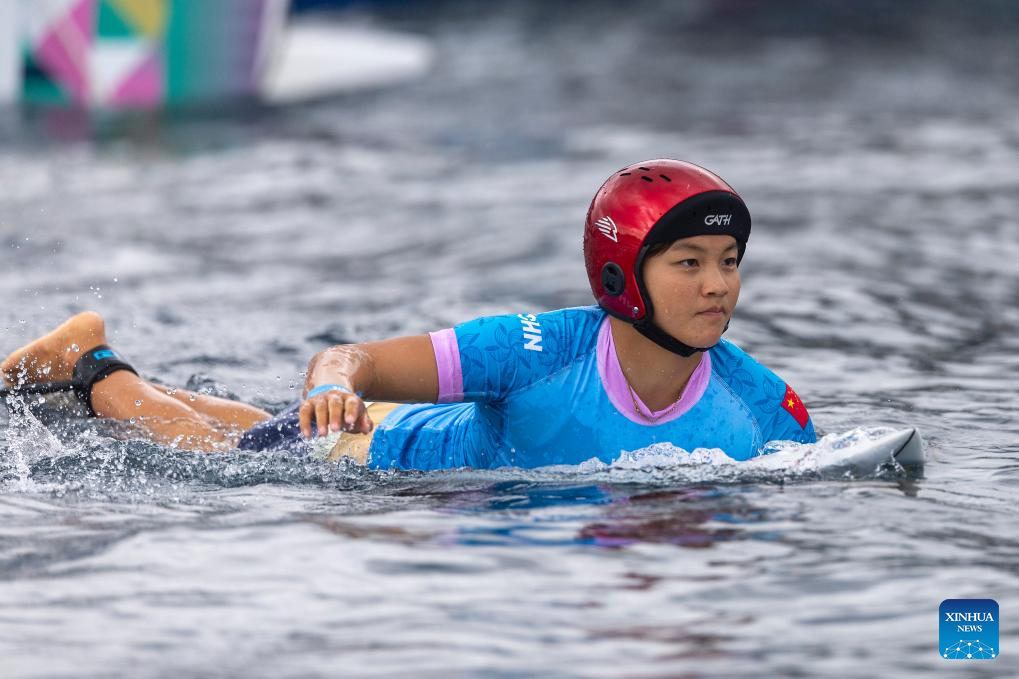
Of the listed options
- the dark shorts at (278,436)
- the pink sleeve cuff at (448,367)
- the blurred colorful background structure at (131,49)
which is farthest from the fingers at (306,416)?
the blurred colorful background structure at (131,49)

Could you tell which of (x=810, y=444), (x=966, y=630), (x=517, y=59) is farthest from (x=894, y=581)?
(x=517, y=59)

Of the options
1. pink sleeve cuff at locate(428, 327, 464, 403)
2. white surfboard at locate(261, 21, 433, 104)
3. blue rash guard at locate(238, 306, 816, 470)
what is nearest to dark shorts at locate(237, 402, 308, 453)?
blue rash guard at locate(238, 306, 816, 470)

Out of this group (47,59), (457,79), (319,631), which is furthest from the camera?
(457,79)

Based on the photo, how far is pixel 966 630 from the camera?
505 centimetres

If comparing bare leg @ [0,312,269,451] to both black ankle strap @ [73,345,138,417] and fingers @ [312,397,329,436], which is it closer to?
black ankle strap @ [73,345,138,417]

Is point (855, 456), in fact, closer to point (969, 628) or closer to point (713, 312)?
point (713, 312)

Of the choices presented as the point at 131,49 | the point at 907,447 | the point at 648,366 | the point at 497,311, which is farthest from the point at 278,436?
the point at 131,49

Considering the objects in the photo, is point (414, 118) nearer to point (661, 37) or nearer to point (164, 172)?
point (164, 172)

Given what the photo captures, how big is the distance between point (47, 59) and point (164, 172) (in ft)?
15.6

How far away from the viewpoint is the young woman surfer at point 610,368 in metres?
6.30

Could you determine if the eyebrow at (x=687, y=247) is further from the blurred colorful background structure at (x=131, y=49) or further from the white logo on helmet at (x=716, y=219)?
the blurred colorful background structure at (x=131, y=49)

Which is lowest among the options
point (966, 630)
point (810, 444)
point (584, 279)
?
point (966, 630)

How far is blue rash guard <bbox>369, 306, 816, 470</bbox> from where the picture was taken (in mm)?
6426

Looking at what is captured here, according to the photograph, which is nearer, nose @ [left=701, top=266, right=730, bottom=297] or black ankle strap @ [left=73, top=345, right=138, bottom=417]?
nose @ [left=701, top=266, right=730, bottom=297]
